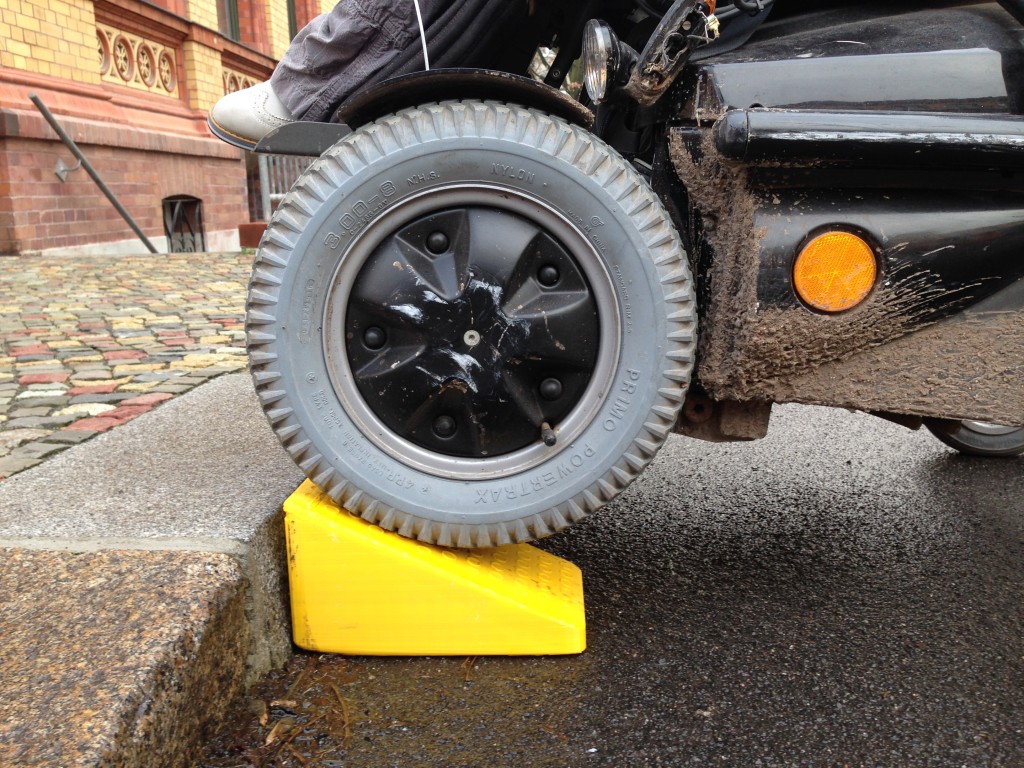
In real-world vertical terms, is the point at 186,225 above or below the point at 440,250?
below

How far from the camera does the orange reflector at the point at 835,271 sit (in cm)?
156

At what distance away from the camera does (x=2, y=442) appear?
2.64 metres

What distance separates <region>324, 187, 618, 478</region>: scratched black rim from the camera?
1.69 metres

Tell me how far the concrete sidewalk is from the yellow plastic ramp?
8 centimetres

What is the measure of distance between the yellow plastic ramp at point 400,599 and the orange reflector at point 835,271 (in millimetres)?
791

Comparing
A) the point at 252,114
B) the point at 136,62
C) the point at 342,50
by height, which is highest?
the point at 136,62

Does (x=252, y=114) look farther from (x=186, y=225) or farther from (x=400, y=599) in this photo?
(x=186, y=225)

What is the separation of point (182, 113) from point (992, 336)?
11744 millimetres

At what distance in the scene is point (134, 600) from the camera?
4.81 feet

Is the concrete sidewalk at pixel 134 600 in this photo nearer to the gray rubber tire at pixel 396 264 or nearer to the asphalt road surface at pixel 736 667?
the asphalt road surface at pixel 736 667

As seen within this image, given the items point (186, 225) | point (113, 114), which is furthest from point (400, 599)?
point (186, 225)

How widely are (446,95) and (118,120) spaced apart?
9.68m

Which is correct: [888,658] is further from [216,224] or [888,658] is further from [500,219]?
[216,224]

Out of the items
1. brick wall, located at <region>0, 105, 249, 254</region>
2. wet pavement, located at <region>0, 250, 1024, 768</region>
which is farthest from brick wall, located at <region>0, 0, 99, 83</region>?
wet pavement, located at <region>0, 250, 1024, 768</region>
